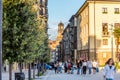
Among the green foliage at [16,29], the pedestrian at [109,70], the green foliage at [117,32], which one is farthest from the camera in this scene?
the green foliage at [117,32]

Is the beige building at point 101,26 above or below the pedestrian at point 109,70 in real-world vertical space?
above

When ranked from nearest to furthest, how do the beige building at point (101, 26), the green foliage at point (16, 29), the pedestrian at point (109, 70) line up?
the pedestrian at point (109, 70) → the green foliage at point (16, 29) → the beige building at point (101, 26)

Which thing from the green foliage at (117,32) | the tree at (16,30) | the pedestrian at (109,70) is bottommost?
the pedestrian at (109,70)

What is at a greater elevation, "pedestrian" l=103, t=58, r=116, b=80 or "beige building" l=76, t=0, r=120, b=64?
"beige building" l=76, t=0, r=120, b=64

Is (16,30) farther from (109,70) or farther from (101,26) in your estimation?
(101,26)

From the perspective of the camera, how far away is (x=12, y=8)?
1756 centimetres

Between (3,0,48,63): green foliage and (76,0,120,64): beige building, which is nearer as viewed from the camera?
(3,0,48,63): green foliage

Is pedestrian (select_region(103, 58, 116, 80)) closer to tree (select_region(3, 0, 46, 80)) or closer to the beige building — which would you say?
tree (select_region(3, 0, 46, 80))

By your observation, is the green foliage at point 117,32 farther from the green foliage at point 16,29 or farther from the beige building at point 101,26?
the green foliage at point 16,29

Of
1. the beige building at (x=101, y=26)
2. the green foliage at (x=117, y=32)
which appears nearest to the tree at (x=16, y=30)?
the green foliage at (x=117, y=32)

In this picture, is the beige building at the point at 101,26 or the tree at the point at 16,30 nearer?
the tree at the point at 16,30

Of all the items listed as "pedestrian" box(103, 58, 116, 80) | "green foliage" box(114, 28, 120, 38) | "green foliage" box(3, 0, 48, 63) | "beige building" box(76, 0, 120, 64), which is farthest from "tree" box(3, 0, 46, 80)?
"beige building" box(76, 0, 120, 64)

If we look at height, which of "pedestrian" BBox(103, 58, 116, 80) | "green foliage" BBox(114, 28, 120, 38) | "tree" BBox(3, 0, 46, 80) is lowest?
"pedestrian" BBox(103, 58, 116, 80)

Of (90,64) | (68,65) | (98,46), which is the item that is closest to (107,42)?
(98,46)
